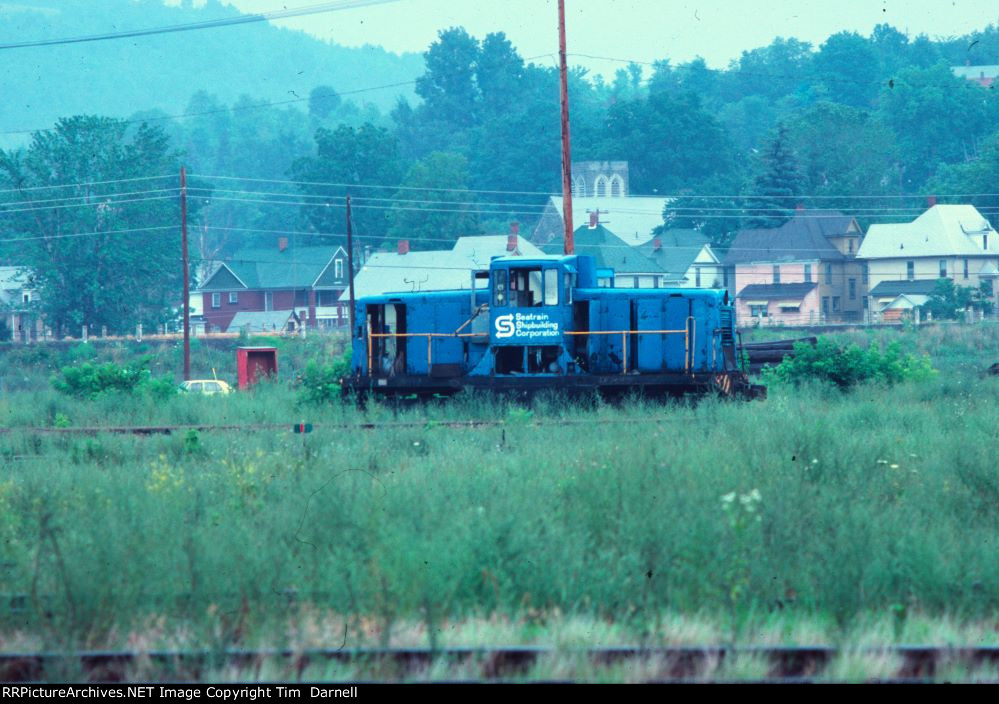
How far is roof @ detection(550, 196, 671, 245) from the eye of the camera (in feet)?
292

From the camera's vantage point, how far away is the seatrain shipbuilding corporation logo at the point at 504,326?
2077 cm

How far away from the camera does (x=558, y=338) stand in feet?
67.8

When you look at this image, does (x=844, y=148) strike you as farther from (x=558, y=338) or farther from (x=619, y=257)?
(x=558, y=338)

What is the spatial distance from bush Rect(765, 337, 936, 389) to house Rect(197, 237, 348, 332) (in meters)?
61.1

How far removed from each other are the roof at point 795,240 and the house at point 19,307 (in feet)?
154

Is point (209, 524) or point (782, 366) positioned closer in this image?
point (209, 524)

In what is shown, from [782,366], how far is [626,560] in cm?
1765

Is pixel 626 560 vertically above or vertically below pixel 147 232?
below

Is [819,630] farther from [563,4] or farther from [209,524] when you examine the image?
[563,4]

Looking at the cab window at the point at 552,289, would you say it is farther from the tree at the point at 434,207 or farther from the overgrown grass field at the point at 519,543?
the tree at the point at 434,207

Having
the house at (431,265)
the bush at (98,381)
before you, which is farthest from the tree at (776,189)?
the bush at (98,381)

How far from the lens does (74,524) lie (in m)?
9.87

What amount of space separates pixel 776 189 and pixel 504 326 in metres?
65.6
